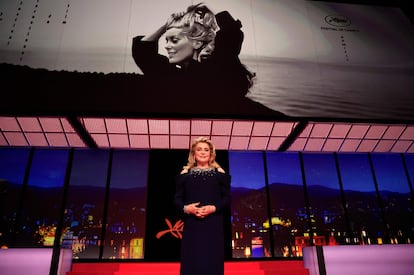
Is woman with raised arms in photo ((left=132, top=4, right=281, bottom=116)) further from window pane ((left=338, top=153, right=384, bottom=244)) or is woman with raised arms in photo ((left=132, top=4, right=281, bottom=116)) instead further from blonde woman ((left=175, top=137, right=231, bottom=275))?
window pane ((left=338, top=153, right=384, bottom=244))

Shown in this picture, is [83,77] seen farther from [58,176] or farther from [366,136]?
[366,136]

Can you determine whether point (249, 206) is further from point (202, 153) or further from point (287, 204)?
point (202, 153)

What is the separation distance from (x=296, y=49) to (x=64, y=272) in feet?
17.2

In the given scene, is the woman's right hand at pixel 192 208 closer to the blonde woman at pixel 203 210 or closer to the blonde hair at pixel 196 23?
the blonde woman at pixel 203 210

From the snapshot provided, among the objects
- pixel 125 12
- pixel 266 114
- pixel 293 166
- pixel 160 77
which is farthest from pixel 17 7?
pixel 293 166

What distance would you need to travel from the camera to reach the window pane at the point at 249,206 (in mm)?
6422

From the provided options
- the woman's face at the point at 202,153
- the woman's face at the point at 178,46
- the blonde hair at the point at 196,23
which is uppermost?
the blonde hair at the point at 196,23

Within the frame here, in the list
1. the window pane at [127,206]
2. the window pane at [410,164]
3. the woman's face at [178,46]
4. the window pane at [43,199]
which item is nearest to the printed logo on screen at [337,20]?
the woman's face at [178,46]

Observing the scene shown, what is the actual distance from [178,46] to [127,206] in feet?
11.9

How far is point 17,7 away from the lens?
17.1 ft

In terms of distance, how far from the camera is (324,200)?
708 cm

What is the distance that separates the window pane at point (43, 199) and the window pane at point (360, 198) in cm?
670

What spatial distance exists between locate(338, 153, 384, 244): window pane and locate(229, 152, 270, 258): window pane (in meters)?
2.10

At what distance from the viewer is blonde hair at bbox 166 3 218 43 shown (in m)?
5.36
